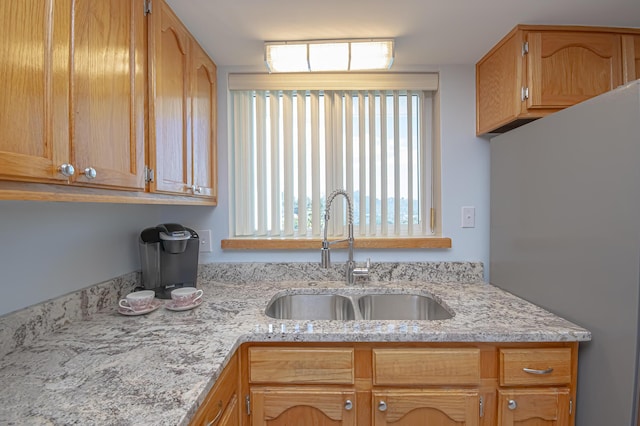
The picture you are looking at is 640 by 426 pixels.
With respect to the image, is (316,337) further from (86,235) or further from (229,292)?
(86,235)

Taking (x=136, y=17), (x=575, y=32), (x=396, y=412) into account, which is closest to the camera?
(x=136, y=17)

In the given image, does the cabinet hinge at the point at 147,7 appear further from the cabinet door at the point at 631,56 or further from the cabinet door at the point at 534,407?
the cabinet door at the point at 631,56

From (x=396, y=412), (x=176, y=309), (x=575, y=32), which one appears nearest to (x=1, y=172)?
(x=176, y=309)

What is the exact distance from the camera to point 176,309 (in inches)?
47.4

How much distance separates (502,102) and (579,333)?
1.00 meters

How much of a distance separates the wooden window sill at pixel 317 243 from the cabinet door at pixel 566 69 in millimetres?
763

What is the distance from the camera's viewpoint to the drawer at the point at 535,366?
3.37 ft

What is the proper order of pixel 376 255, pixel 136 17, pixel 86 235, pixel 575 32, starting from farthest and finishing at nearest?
pixel 376 255, pixel 575 32, pixel 86 235, pixel 136 17

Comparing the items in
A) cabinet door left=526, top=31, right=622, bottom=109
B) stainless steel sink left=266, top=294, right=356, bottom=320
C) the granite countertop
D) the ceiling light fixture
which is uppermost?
the ceiling light fixture

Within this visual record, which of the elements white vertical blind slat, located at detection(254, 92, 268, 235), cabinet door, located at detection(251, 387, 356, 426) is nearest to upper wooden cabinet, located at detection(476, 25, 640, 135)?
white vertical blind slat, located at detection(254, 92, 268, 235)

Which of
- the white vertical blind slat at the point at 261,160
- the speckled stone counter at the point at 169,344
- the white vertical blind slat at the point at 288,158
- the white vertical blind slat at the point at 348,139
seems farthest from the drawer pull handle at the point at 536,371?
the white vertical blind slat at the point at 261,160

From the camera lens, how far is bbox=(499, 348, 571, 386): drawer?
1.03m

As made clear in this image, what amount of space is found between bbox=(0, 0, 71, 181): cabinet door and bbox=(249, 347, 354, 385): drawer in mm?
795

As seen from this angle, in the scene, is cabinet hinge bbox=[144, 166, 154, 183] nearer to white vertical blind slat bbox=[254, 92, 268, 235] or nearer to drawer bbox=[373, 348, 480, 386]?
white vertical blind slat bbox=[254, 92, 268, 235]
